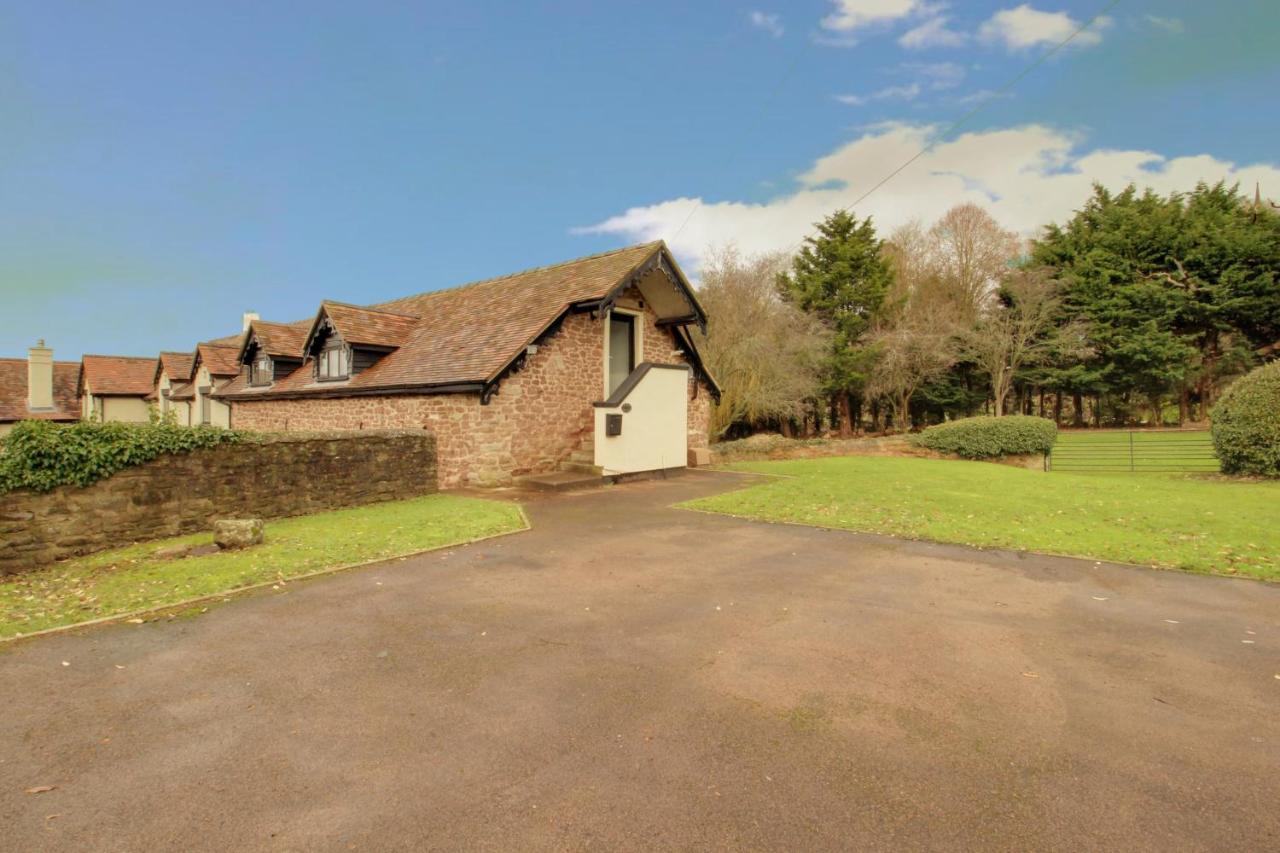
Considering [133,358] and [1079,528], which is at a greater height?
[133,358]

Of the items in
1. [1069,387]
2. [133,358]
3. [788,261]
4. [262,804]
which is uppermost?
[788,261]

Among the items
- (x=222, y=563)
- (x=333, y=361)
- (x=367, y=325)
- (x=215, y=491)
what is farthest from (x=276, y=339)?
(x=222, y=563)

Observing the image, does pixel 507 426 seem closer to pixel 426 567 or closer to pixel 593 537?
pixel 593 537

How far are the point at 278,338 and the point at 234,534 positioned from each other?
58.9 ft

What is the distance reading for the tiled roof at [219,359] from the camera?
2648 centimetres

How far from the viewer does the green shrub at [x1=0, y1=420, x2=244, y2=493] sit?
786 centimetres

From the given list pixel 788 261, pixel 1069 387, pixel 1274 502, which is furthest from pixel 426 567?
pixel 1069 387

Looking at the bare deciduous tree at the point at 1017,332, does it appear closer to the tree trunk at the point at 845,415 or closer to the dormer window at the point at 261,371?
the tree trunk at the point at 845,415

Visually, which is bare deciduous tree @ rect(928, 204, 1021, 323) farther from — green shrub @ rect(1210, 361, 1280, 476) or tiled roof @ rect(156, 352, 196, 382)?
tiled roof @ rect(156, 352, 196, 382)

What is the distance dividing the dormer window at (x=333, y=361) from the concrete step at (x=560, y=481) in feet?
24.5

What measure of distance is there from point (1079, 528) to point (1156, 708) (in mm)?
6522

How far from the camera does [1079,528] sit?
926 centimetres

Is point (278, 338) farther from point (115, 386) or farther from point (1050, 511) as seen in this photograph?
point (1050, 511)

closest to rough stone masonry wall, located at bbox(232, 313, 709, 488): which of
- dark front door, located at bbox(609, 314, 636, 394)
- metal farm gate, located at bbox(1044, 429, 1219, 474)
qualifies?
dark front door, located at bbox(609, 314, 636, 394)
